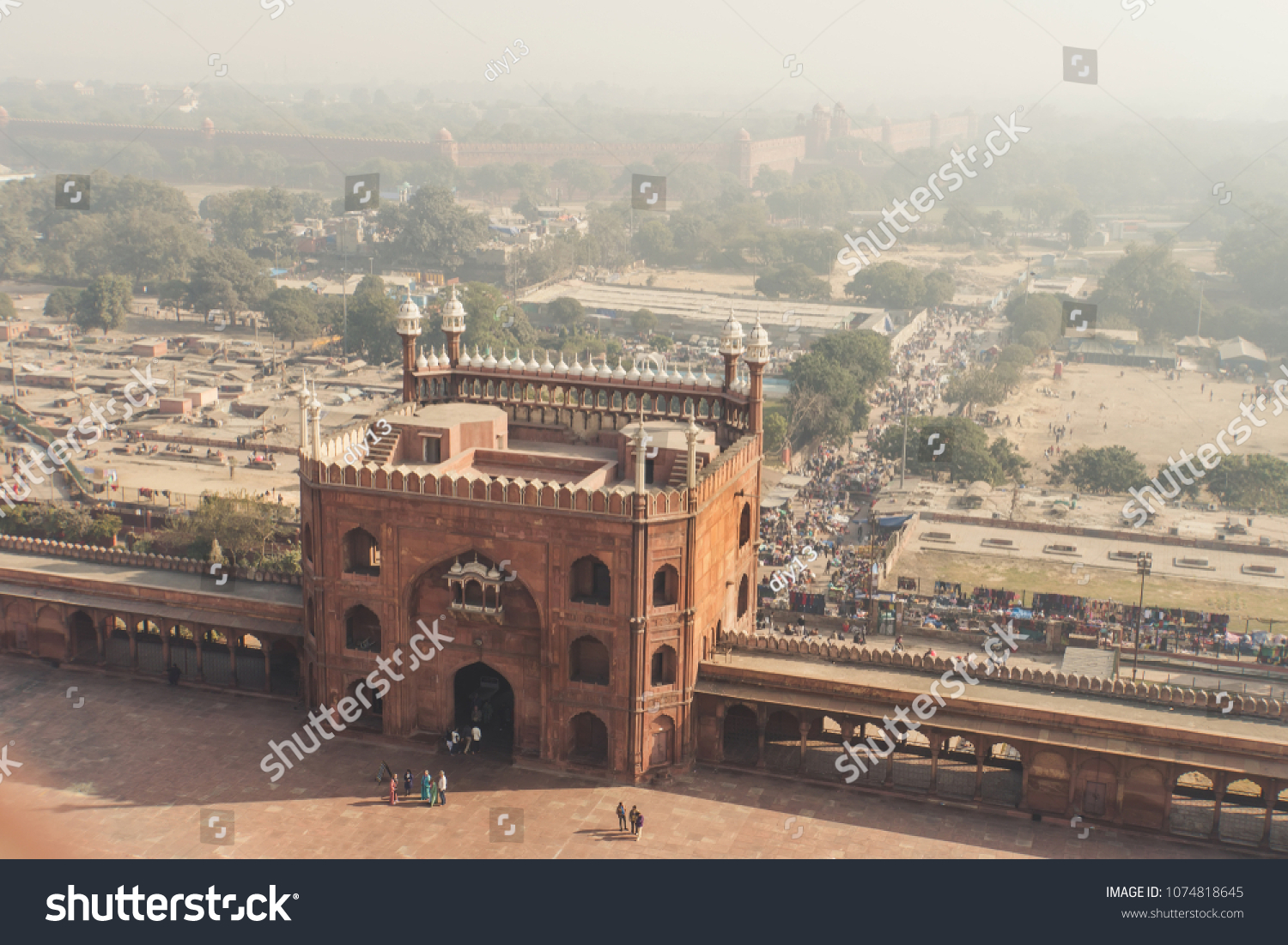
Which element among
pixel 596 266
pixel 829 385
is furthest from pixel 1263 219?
pixel 829 385

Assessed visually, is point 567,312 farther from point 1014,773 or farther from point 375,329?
point 1014,773

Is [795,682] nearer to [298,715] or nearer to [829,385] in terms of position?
[298,715]

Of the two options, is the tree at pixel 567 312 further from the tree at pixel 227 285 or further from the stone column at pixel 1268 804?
the stone column at pixel 1268 804

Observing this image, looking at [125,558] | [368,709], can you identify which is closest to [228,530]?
[125,558]

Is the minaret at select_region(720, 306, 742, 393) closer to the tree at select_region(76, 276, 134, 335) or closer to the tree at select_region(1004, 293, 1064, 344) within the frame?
the tree at select_region(1004, 293, 1064, 344)

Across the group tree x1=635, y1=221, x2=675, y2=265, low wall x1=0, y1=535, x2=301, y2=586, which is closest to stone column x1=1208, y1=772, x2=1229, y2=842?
low wall x1=0, y1=535, x2=301, y2=586

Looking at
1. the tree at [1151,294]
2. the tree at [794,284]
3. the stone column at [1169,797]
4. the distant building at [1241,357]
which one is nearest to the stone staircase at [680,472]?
the stone column at [1169,797]
